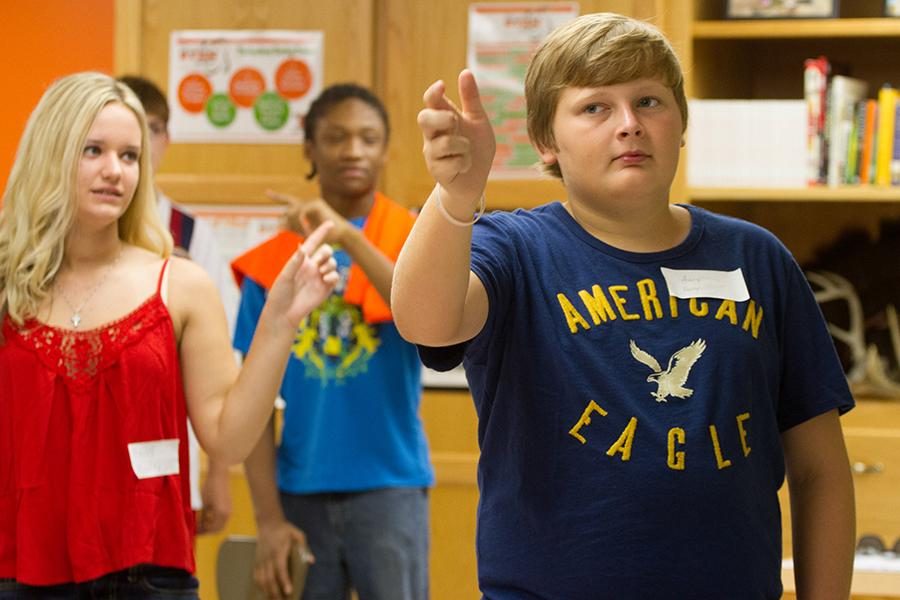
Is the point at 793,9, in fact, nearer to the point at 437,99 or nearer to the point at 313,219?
the point at 313,219

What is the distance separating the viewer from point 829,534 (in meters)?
1.47

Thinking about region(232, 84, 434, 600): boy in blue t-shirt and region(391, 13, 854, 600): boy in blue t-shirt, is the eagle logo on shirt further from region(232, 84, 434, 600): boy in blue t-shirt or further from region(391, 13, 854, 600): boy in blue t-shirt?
region(232, 84, 434, 600): boy in blue t-shirt

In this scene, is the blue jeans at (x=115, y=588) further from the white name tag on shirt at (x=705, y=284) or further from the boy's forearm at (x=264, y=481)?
the white name tag on shirt at (x=705, y=284)

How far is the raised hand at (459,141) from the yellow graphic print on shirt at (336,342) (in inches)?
63.0

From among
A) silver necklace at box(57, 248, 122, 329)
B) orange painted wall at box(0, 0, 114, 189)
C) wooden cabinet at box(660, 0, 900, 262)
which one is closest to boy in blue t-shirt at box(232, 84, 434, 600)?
silver necklace at box(57, 248, 122, 329)

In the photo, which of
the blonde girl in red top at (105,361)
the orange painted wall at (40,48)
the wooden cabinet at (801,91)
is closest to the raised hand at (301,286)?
the blonde girl in red top at (105,361)

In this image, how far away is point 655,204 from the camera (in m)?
1.37

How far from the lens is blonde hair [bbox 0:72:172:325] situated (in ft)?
6.50

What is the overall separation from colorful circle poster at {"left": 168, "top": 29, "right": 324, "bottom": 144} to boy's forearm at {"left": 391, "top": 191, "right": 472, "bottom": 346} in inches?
91.6

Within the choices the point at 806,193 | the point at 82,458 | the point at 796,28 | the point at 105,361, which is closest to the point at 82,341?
the point at 105,361

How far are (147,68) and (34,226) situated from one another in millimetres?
1615

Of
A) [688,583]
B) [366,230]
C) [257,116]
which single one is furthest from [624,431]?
[257,116]

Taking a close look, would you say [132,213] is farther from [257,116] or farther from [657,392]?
[257,116]

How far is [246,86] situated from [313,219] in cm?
92
